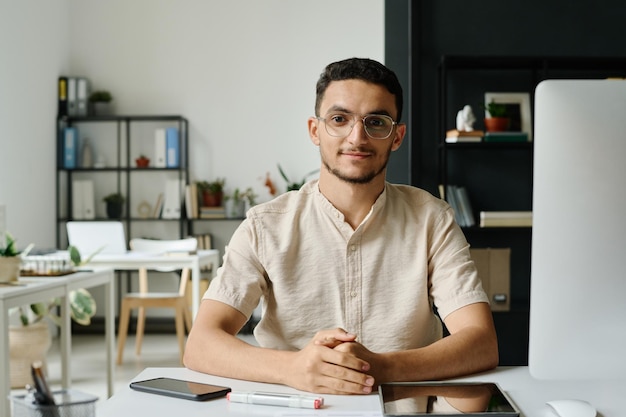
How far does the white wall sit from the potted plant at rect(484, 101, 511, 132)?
2446mm

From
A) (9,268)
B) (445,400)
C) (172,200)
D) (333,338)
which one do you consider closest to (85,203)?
(172,200)

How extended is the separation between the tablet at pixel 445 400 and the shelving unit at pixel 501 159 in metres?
2.93

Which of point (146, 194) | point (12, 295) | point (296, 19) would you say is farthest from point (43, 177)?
point (12, 295)

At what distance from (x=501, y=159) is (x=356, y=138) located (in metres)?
2.73

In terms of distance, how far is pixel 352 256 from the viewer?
66.0 inches

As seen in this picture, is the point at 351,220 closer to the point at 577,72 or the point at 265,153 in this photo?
the point at 577,72

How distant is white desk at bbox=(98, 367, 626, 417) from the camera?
1.13m

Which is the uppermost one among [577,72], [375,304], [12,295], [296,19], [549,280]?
[296,19]

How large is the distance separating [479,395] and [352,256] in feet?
1.88

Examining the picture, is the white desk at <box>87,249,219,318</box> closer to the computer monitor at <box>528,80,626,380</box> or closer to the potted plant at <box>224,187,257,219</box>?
the potted plant at <box>224,187,257,219</box>

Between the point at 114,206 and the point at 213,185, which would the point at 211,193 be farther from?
the point at 114,206

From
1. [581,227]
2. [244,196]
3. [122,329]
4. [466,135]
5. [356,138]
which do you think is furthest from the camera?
[244,196]

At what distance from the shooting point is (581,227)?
1.03 m

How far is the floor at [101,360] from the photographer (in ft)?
14.6
